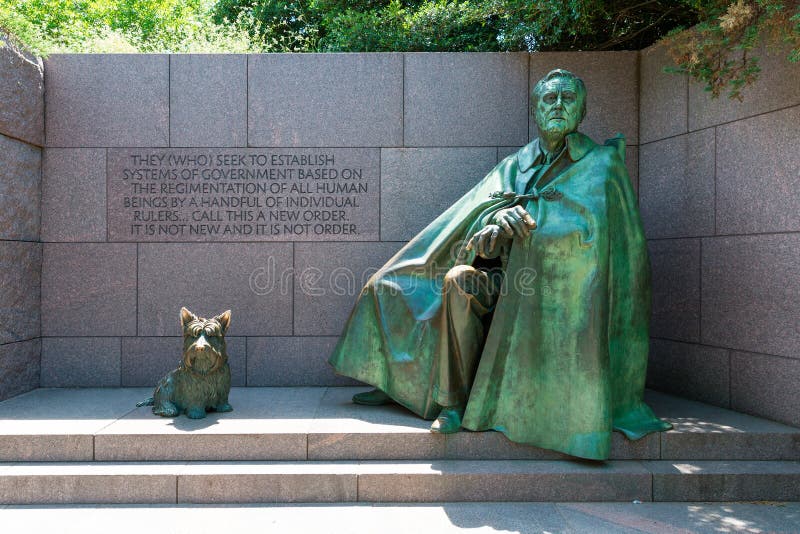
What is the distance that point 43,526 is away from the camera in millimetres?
3736

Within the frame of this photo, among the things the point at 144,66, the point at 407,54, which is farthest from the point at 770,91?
the point at 144,66

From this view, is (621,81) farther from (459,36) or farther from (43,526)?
(43,526)

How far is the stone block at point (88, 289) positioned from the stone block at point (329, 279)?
172 cm

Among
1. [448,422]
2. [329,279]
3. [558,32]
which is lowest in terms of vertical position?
[448,422]

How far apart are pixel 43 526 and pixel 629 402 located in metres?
4.04

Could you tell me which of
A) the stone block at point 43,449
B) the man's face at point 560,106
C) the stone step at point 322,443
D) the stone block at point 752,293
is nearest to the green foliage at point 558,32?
the man's face at point 560,106

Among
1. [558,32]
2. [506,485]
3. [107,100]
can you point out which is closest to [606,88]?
[558,32]

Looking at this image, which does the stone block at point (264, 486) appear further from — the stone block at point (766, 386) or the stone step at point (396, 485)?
the stone block at point (766, 386)

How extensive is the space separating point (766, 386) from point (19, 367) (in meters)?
6.75

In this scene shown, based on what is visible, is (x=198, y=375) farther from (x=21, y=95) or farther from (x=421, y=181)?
(x=21, y=95)

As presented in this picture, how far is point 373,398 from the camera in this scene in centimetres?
529

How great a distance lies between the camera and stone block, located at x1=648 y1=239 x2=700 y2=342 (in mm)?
5633

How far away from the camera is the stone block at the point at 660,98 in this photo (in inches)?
229

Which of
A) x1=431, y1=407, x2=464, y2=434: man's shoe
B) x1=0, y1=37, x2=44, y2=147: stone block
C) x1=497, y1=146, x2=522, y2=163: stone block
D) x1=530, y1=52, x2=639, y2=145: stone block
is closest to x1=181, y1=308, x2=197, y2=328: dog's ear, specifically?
x1=431, y1=407, x2=464, y2=434: man's shoe
